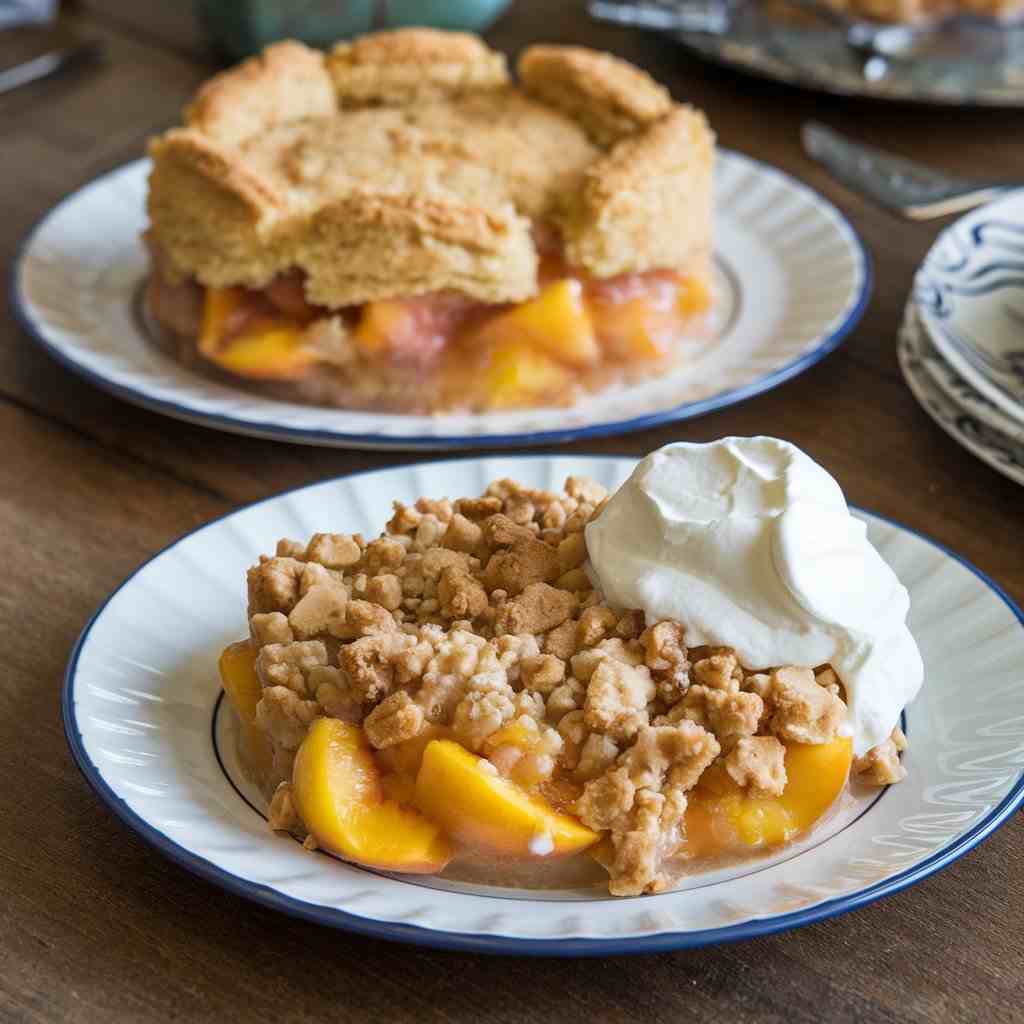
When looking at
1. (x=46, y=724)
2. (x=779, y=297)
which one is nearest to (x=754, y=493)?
(x=46, y=724)

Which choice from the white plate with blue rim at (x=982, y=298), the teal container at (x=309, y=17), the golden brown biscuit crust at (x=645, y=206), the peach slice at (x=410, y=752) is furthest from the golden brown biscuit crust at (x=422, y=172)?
the peach slice at (x=410, y=752)

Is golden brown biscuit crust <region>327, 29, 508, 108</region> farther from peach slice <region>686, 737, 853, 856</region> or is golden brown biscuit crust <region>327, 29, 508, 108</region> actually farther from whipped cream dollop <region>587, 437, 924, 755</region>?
peach slice <region>686, 737, 853, 856</region>

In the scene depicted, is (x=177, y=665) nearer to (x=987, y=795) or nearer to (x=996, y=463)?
A: (x=987, y=795)

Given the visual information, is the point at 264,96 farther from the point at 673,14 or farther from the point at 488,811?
the point at 488,811

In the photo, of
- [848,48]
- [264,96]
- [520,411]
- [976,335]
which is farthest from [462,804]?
[848,48]

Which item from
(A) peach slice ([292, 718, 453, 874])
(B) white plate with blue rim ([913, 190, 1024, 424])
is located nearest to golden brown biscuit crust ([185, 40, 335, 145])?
(B) white plate with blue rim ([913, 190, 1024, 424])
